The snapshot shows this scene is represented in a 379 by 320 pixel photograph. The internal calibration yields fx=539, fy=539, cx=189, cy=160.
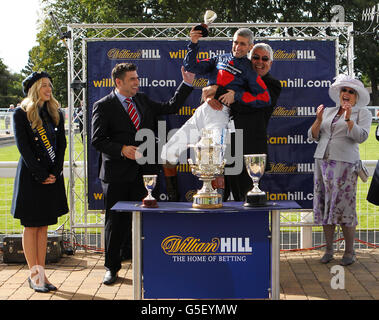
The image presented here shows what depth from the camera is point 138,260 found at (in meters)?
4.05

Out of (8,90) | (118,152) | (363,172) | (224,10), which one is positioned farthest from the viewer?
(8,90)

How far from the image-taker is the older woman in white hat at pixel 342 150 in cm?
528

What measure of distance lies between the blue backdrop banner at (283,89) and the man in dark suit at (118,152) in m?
0.90

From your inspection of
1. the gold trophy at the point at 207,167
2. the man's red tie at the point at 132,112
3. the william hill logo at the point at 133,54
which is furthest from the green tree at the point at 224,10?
the gold trophy at the point at 207,167

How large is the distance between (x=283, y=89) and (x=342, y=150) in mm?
1057

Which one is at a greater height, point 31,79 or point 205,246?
point 31,79

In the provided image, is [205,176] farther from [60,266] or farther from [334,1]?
[334,1]

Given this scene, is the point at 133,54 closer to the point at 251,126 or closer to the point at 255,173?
the point at 251,126

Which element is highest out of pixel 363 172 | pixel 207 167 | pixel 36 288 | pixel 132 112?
pixel 132 112

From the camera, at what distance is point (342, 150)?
17.6ft

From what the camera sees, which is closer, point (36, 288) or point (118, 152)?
point (36, 288)

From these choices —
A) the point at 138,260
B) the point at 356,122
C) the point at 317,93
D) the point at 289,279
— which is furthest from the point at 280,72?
the point at 138,260

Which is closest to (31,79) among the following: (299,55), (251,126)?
(251,126)

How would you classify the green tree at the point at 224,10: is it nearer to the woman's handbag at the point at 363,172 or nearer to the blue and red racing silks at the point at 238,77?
the blue and red racing silks at the point at 238,77
